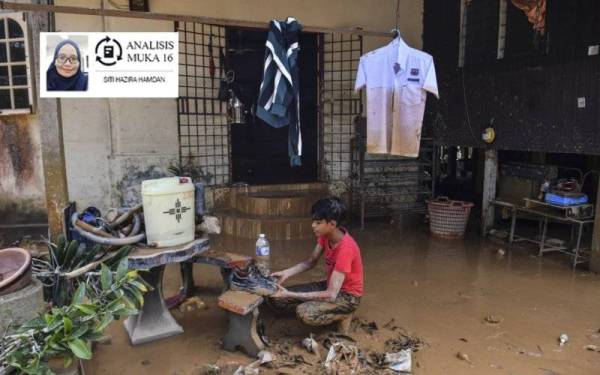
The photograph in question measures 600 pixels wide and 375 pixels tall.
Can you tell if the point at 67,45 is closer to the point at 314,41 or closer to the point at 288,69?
the point at 288,69

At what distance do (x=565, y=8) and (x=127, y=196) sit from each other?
6646mm

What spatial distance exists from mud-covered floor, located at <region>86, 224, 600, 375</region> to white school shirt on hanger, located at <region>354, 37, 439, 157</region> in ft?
5.24

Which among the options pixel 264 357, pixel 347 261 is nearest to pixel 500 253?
pixel 347 261

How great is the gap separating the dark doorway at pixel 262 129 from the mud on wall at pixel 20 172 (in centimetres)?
306

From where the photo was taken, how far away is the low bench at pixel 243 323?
342 centimetres

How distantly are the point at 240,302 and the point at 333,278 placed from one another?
0.77 metres

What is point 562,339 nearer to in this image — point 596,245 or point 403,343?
point 403,343

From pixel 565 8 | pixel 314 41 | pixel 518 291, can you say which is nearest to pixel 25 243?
pixel 314 41

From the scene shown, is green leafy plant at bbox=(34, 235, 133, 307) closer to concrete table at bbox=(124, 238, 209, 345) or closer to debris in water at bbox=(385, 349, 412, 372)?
concrete table at bbox=(124, 238, 209, 345)

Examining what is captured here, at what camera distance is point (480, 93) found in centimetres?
673

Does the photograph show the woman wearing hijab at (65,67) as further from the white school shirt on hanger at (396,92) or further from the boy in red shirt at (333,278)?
the white school shirt on hanger at (396,92)

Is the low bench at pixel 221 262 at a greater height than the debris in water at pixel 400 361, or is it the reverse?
the low bench at pixel 221 262

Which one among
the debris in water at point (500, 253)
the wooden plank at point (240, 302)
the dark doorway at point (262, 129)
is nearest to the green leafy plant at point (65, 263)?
the wooden plank at point (240, 302)

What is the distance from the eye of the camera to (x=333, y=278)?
11.9 feet
